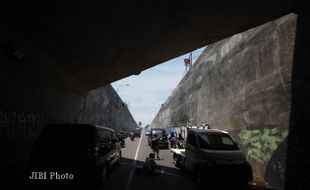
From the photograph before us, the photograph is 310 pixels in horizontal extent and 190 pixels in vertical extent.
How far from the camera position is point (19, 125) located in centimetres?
1170

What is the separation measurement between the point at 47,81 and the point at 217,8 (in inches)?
350

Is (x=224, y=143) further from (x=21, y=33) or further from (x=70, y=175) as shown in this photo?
(x=21, y=33)

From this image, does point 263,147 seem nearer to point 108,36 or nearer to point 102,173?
point 102,173

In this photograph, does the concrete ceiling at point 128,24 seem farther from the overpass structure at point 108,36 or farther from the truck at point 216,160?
the truck at point 216,160

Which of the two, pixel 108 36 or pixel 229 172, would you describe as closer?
pixel 229 172

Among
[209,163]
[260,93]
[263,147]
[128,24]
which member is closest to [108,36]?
[128,24]

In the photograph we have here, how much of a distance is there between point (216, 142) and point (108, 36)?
243 inches

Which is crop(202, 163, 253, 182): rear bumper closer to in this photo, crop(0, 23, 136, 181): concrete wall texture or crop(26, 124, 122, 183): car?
crop(26, 124, 122, 183): car

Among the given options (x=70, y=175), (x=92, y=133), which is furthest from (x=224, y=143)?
(x=70, y=175)

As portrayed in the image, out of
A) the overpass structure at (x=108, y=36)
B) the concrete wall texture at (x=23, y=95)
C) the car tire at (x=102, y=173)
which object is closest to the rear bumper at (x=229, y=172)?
the overpass structure at (x=108, y=36)

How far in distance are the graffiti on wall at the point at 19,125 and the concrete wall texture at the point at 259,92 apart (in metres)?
10.2

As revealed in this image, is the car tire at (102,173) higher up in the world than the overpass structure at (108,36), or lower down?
lower down

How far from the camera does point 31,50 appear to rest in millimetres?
11945

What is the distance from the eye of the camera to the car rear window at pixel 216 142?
40.6ft
